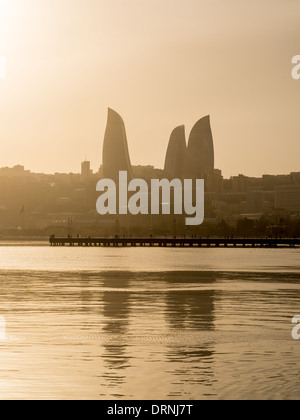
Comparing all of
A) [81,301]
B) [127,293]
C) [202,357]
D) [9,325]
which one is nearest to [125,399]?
[202,357]

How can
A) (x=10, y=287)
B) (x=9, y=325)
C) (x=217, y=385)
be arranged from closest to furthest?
(x=217, y=385) < (x=9, y=325) < (x=10, y=287)

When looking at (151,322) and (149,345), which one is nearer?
(149,345)

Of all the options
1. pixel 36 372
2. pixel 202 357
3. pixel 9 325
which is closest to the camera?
pixel 36 372

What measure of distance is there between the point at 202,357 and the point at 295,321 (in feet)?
38.7

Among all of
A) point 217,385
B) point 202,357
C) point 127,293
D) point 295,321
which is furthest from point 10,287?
point 217,385

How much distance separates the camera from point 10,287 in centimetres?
7025

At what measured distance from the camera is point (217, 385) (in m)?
26.8

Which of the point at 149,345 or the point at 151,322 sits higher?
the point at 151,322

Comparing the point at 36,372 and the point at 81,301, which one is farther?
the point at 81,301

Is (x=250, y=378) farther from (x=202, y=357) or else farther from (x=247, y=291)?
(x=247, y=291)

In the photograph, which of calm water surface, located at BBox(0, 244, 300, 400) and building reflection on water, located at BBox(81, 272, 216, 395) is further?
building reflection on water, located at BBox(81, 272, 216, 395)

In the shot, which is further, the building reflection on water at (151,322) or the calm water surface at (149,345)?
the building reflection on water at (151,322)
